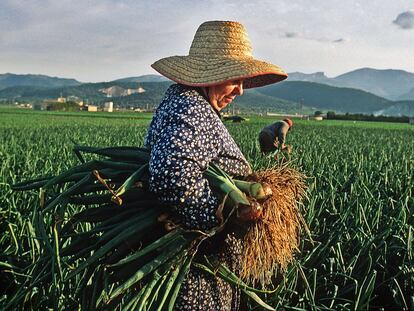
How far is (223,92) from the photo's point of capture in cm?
195

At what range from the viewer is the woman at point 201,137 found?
165cm

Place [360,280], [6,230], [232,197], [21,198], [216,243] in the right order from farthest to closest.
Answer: [21,198] → [6,230] → [360,280] → [216,243] → [232,197]

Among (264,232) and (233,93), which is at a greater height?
(233,93)

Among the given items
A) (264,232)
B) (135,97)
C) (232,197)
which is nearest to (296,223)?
(264,232)

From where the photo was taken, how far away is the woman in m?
1.65

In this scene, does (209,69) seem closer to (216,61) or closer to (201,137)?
(216,61)

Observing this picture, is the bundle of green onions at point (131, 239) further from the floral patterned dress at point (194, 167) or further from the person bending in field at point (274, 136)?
the person bending in field at point (274, 136)

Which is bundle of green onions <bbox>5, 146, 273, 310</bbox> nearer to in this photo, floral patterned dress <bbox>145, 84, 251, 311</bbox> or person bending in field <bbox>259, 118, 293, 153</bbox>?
floral patterned dress <bbox>145, 84, 251, 311</bbox>

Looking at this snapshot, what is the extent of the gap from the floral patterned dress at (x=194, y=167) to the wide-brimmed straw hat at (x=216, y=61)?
0.06 m

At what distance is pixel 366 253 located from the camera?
8.96ft

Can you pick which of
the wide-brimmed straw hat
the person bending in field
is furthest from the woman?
the person bending in field

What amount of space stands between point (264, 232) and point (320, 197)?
6.33 ft

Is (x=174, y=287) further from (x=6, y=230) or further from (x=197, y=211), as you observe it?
(x=6, y=230)

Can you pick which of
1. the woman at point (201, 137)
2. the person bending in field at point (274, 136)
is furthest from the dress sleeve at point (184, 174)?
the person bending in field at point (274, 136)
